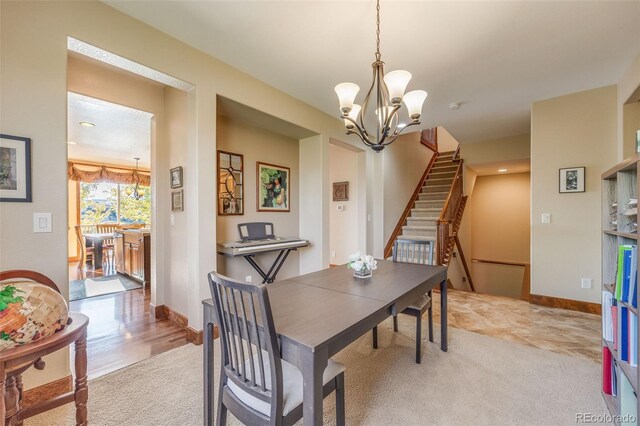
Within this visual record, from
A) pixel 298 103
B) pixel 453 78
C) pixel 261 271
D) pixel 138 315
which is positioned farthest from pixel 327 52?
pixel 138 315

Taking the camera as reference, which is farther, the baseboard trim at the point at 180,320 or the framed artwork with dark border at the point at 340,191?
the framed artwork with dark border at the point at 340,191

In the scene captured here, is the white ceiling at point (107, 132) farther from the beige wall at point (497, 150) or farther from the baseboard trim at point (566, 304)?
the beige wall at point (497, 150)

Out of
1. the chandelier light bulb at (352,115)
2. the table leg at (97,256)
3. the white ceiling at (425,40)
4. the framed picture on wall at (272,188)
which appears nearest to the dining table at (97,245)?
the table leg at (97,256)

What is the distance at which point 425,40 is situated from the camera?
2314mm

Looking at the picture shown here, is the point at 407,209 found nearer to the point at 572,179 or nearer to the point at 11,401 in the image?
the point at 572,179

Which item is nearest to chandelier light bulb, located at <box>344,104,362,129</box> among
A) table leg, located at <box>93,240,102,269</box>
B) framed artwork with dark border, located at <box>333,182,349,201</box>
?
framed artwork with dark border, located at <box>333,182,349,201</box>

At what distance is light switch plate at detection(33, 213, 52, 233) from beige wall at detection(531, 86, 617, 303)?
16.1 ft

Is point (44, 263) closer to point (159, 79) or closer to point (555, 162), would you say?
point (159, 79)

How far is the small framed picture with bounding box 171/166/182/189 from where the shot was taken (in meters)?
2.77

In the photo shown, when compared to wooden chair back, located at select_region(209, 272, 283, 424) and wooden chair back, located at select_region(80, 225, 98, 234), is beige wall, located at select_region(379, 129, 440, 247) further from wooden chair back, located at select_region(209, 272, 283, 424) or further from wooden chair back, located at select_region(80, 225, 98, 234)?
wooden chair back, located at select_region(80, 225, 98, 234)

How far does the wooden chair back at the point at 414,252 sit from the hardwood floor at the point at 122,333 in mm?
2256

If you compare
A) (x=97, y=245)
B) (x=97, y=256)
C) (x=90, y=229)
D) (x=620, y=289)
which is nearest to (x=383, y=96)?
(x=620, y=289)

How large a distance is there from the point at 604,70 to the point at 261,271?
4327 mm

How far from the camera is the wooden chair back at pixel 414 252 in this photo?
267 centimetres
